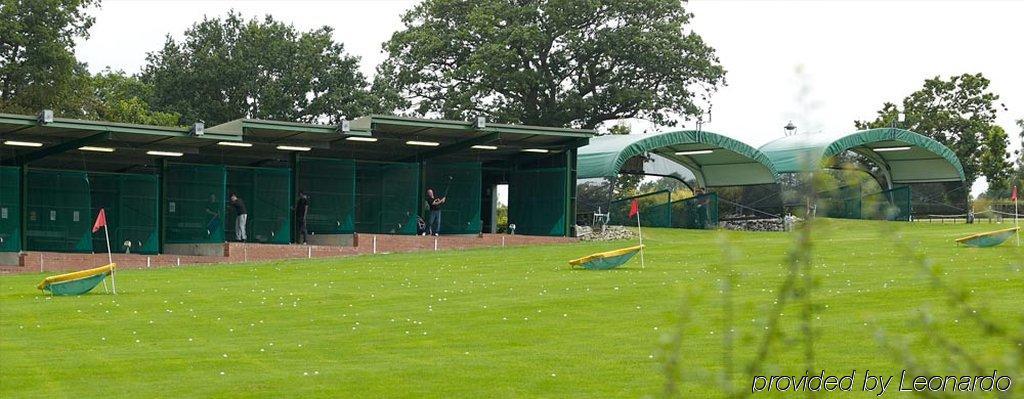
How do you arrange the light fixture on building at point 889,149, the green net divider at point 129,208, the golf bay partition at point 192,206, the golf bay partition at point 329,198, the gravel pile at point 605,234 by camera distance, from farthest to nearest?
the light fixture on building at point 889,149, the gravel pile at point 605,234, the golf bay partition at point 329,198, the golf bay partition at point 192,206, the green net divider at point 129,208

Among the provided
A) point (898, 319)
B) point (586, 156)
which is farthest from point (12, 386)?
point (586, 156)

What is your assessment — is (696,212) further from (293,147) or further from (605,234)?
(293,147)

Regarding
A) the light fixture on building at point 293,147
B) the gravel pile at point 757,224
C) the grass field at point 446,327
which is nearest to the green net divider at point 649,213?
the gravel pile at point 757,224

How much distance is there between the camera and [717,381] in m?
4.43

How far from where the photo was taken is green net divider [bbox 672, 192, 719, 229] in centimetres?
5144

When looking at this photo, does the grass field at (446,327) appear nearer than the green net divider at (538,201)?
Yes

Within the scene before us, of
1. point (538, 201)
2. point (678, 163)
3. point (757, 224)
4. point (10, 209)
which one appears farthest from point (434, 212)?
point (678, 163)

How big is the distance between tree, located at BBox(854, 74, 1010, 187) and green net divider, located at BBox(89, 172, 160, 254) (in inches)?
1701

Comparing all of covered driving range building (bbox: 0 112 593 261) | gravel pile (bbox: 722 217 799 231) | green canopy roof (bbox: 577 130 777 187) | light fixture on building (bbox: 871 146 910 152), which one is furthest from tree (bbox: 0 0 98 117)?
light fixture on building (bbox: 871 146 910 152)

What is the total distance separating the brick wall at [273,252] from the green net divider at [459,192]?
132 centimetres

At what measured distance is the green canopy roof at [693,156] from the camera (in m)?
49.9

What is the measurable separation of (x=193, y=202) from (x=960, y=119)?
45.7m

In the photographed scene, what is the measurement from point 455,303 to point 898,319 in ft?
25.2

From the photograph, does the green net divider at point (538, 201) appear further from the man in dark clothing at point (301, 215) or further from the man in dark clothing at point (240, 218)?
the man in dark clothing at point (240, 218)
